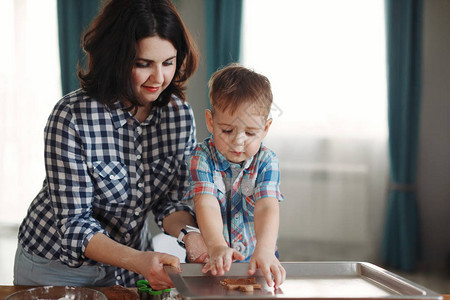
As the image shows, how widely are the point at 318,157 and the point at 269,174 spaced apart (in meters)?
2.89

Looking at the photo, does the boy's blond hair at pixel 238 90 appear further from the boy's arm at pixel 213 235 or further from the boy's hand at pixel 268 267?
the boy's hand at pixel 268 267

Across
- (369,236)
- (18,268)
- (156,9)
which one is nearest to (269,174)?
(156,9)

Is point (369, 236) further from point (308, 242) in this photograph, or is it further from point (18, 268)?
point (18, 268)

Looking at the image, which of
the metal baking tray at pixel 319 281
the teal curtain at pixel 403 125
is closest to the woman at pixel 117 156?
the metal baking tray at pixel 319 281

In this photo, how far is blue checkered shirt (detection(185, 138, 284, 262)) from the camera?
4.83 ft

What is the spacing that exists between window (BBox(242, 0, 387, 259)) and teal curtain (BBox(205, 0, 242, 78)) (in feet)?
0.33

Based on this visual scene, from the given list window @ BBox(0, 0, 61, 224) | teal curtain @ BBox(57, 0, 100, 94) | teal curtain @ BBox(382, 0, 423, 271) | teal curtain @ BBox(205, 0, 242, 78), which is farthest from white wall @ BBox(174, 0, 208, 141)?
teal curtain @ BBox(382, 0, 423, 271)

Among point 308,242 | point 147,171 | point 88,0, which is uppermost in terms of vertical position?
point 88,0

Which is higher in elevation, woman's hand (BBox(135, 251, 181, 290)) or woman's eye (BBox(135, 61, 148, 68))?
woman's eye (BBox(135, 61, 148, 68))

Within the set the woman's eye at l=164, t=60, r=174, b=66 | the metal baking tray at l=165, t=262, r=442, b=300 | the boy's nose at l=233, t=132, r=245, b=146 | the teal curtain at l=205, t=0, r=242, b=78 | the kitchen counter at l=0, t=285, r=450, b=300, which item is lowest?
the kitchen counter at l=0, t=285, r=450, b=300

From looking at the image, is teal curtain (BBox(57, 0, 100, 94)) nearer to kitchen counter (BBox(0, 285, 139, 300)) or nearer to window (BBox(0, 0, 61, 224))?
window (BBox(0, 0, 61, 224))

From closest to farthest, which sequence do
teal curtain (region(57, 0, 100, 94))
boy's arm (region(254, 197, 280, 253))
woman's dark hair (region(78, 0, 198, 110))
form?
boy's arm (region(254, 197, 280, 253))
woman's dark hair (region(78, 0, 198, 110))
teal curtain (region(57, 0, 100, 94))

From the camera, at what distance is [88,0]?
4.14m

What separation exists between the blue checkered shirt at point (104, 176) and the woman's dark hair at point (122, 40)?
69mm
